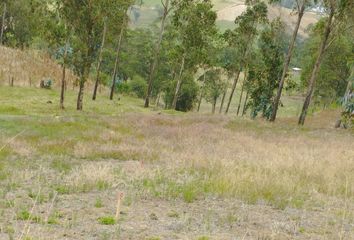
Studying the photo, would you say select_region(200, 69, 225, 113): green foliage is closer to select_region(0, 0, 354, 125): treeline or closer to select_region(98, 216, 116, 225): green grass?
select_region(0, 0, 354, 125): treeline

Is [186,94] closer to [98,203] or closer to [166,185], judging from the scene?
[166,185]

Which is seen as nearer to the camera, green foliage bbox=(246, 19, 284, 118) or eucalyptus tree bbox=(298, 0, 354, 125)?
eucalyptus tree bbox=(298, 0, 354, 125)

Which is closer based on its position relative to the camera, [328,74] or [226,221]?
[226,221]

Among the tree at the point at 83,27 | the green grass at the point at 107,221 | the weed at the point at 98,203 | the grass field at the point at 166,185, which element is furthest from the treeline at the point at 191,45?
the green grass at the point at 107,221

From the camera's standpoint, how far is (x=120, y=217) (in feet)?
34.6

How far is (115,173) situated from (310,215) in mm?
6599

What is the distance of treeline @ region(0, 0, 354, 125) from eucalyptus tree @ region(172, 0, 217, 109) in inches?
4.9

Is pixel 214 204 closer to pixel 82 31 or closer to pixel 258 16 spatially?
pixel 82 31

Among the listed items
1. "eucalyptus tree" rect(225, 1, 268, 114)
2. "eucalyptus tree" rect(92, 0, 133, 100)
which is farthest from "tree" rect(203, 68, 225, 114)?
"eucalyptus tree" rect(92, 0, 133, 100)

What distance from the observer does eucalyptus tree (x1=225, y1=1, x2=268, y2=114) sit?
61.7 meters

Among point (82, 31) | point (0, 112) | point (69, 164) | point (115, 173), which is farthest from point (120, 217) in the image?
point (82, 31)

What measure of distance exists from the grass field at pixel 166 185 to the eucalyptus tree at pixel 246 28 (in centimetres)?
3773

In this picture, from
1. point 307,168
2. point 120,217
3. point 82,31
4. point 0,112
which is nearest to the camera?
point 120,217

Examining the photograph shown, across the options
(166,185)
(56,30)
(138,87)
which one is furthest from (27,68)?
(166,185)
